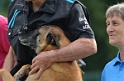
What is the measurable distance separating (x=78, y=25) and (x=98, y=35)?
13847 mm

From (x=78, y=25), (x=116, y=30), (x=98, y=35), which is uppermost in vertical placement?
(x=78, y=25)

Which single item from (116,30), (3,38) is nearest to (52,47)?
(116,30)

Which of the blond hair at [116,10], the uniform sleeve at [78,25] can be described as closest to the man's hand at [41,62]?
the uniform sleeve at [78,25]

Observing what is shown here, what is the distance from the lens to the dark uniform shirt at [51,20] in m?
4.56

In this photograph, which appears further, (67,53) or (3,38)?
(3,38)

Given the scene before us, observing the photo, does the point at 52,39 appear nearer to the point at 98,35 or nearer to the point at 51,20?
the point at 51,20

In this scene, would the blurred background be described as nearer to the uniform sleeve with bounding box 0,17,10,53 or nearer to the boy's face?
the uniform sleeve with bounding box 0,17,10,53

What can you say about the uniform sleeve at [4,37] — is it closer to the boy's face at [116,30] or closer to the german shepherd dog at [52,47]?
the german shepherd dog at [52,47]

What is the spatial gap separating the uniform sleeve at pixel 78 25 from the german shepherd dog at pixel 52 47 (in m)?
0.11

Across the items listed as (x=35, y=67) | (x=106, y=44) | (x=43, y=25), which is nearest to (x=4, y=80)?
(x=35, y=67)

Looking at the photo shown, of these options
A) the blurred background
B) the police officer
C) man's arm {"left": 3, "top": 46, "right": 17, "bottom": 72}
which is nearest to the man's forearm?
the police officer

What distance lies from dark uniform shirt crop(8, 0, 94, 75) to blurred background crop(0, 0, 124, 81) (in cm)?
1226

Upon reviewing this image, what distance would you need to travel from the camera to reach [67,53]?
14.8 ft

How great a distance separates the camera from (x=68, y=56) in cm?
453
